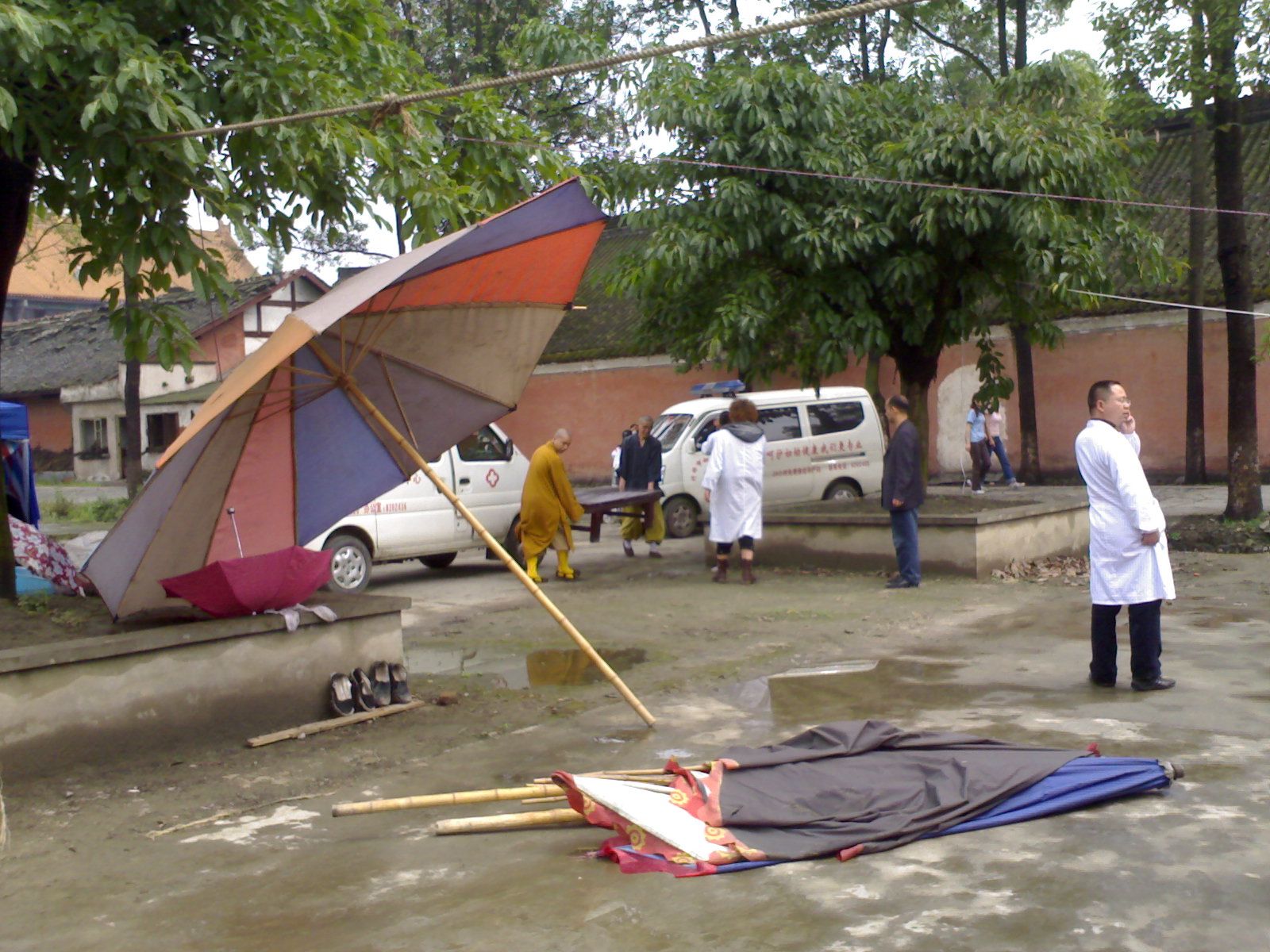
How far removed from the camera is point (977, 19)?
25516mm

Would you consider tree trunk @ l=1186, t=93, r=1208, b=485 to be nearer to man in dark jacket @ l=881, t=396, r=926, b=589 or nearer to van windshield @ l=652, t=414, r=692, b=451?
van windshield @ l=652, t=414, r=692, b=451

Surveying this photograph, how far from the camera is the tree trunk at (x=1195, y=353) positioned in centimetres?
1986

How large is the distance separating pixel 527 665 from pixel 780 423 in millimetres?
9911

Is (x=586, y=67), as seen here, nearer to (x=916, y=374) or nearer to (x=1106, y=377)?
(x=916, y=374)

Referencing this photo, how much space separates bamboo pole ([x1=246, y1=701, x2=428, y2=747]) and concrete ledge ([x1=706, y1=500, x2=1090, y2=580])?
632 cm

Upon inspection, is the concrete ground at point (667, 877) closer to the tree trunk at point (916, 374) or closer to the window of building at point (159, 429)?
the tree trunk at point (916, 374)

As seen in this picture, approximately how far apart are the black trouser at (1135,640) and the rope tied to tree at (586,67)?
3696mm

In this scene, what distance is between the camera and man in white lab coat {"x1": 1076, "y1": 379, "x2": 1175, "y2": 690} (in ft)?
23.1

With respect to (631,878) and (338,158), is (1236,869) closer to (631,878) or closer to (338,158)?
(631,878)

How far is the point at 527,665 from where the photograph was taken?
8922 mm

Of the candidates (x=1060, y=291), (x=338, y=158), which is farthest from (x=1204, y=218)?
(x=338, y=158)

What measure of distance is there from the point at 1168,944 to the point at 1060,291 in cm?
949

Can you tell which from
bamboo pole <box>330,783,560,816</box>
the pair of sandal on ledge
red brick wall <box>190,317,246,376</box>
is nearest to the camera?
bamboo pole <box>330,783,560,816</box>

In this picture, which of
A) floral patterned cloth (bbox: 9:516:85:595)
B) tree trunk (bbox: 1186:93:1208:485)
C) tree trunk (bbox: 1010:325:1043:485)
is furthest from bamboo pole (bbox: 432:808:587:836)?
tree trunk (bbox: 1010:325:1043:485)
